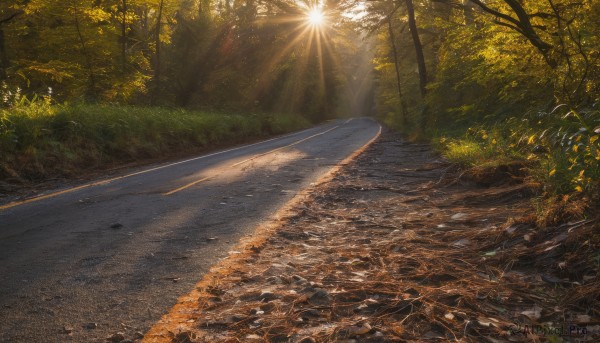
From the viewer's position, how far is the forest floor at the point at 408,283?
2.66m

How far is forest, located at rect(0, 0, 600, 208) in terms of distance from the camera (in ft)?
22.8

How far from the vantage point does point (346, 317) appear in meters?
2.88

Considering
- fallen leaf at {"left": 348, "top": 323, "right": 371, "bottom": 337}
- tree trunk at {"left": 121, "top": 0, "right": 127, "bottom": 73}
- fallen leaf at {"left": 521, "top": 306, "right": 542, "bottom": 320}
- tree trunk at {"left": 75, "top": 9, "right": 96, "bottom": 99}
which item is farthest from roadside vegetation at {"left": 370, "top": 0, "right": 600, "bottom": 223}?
tree trunk at {"left": 121, "top": 0, "right": 127, "bottom": 73}

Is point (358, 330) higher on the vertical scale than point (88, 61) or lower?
lower

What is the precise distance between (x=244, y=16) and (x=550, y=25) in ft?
105

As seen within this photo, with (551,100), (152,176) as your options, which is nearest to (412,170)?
(551,100)

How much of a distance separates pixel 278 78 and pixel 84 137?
29.1 metres

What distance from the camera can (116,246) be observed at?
470 cm

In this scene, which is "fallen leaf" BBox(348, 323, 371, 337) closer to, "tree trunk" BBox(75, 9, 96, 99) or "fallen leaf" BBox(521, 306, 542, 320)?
"fallen leaf" BBox(521, 306, 542, 320)

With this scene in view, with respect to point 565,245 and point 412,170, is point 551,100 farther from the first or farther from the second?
point 565,245

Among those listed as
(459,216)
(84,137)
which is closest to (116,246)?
(459,216)

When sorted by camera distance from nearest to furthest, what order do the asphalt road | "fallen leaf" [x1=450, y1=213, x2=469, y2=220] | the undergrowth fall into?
the asphalt road, the undergrowth, "fallen leaf" [x1=450, y1=213, x2=469, y2=220]

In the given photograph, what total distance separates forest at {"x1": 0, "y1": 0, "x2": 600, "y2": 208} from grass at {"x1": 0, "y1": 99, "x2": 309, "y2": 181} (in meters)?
0.05

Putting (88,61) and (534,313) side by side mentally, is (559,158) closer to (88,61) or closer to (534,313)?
(534,313)
